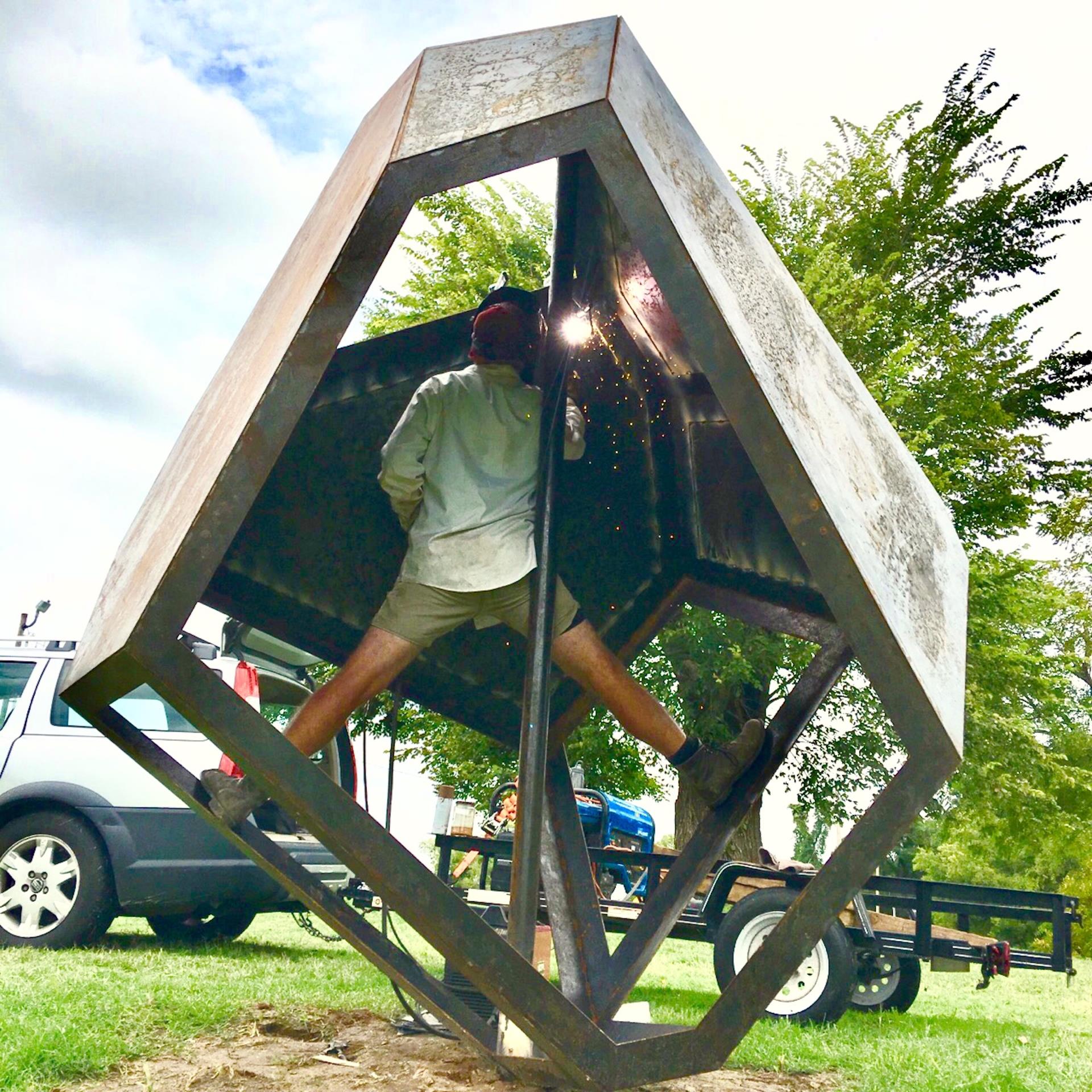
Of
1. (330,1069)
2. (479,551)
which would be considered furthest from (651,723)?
(330,1069)

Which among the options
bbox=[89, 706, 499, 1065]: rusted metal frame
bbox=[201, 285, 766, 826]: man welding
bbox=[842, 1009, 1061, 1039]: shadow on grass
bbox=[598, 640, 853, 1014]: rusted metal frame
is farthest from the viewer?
bbox=[842, 1009, 1061, 1039]: shadow on grass

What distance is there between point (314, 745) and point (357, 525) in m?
1.08

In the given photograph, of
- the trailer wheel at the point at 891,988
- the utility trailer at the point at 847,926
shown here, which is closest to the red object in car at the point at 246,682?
the utility trailer at the point at 847,926

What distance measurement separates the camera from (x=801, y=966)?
5.96 meters

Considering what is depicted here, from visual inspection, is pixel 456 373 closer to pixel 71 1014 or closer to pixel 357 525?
pixel 357 525

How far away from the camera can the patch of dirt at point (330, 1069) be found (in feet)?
10.8

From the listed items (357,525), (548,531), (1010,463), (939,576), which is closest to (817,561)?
(939,576)

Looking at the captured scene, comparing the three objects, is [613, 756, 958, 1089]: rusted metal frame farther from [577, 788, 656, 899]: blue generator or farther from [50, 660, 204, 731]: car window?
[50, 660, 204, 731]: car window

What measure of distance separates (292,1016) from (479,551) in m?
2.43

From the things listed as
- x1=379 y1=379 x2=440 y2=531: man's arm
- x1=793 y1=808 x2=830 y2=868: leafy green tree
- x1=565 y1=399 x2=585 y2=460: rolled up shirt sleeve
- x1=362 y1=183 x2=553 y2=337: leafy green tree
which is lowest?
x1=793 y1=808 x2=830 y2=868: leafy green tree

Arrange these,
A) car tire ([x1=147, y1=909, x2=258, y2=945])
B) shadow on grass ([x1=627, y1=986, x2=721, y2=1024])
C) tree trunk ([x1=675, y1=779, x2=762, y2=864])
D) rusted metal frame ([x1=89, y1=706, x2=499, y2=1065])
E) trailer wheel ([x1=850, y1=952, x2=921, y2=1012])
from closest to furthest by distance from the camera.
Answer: rusted metal frame ([x1=89, y1=706, x2=499, y2=1065]), shadow on grass ([x1=627, y1=986, x2=721, y2=1024]), trailer wheel ([x1=850, y1=952, x2=921, y2=1012]), car tire ([x1=147, y1=909, x2=258, y2=945]), tree trunk ([x1=675, y1=779, x2=762, y2=864])

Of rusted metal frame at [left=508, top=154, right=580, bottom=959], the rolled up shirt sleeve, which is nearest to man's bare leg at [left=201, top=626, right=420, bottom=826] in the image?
rusted metal frame at [left=508, top=154, right=580, bottom=959]

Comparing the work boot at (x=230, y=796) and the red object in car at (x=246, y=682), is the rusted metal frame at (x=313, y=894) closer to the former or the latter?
the work boot at (x=230, y=796)

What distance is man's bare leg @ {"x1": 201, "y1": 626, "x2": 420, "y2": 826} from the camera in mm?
2982
